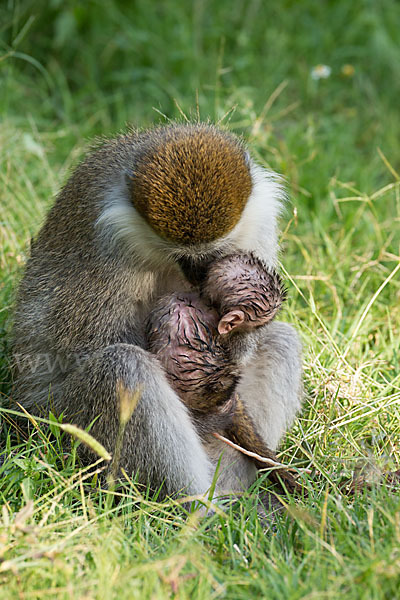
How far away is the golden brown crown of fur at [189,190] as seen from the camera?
2.89 m

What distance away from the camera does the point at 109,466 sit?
306cm

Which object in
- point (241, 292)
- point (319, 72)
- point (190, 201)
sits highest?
point (319, 72)

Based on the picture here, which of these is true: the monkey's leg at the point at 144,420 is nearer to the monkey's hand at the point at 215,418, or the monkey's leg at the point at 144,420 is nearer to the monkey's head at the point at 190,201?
the monkey's hand at the point at 215,418

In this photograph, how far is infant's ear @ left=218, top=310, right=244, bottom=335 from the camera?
315 centimetres

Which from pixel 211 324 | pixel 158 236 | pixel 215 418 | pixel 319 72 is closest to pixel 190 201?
pixel 158 236

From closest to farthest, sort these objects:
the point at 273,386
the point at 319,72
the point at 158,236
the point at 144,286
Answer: the point at 158,236 < the point at 144,286 < the point at 273,386 < the point at 319,72

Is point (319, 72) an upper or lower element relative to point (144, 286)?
upper

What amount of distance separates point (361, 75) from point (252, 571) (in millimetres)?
5250

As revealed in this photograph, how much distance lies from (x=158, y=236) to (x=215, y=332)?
528 millimetres

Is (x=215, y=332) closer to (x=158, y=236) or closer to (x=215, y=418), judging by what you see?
(x=215, y=418)

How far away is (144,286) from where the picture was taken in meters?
3.26

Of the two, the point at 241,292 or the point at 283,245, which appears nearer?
the point at 241,292

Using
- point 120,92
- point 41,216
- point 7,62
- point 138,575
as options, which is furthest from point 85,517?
point 120,92

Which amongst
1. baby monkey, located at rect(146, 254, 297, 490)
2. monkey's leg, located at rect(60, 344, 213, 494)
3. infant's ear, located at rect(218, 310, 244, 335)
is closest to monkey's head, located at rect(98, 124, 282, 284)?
baby monkey, located at rect(146, 254, 297, 490)
